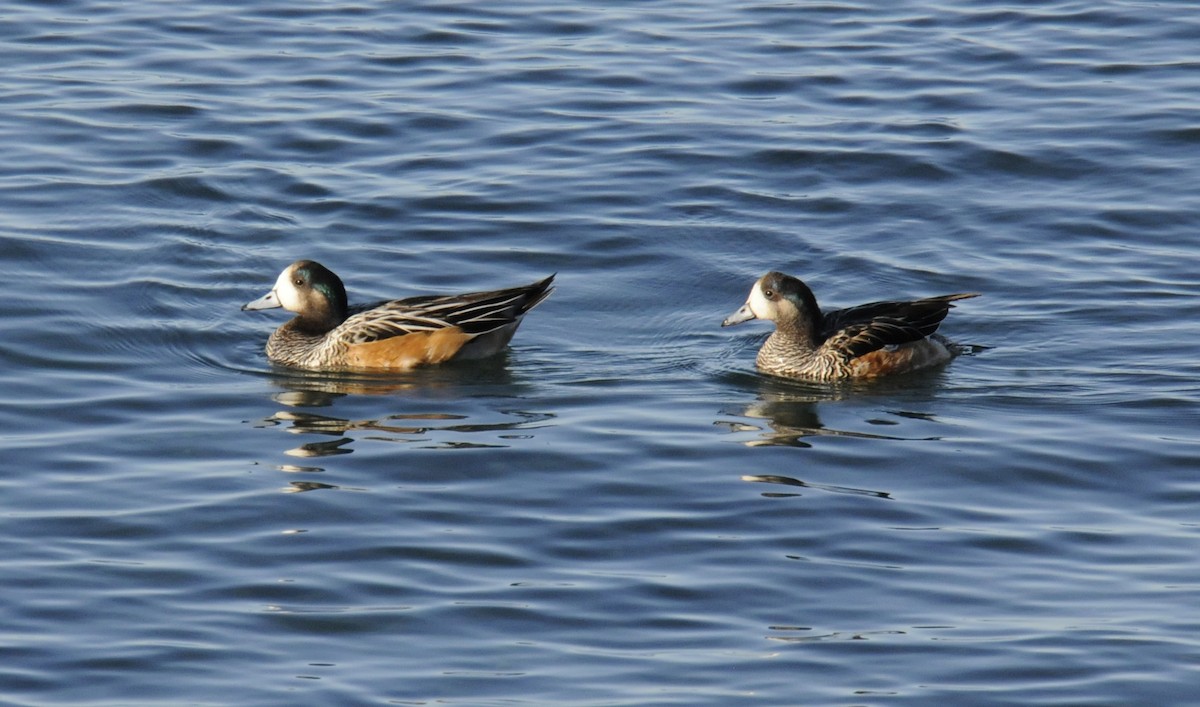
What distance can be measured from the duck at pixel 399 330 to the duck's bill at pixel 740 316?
1216 mm

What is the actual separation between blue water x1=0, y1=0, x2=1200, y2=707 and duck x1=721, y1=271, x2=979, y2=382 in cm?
24

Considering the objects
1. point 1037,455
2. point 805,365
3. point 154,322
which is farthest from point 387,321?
point 1037,455

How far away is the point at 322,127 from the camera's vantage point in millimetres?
17922

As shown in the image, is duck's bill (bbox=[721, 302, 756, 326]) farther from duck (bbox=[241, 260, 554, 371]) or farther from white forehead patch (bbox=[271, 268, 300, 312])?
white forehead patch (bbox=[271, 268, 300, 312])

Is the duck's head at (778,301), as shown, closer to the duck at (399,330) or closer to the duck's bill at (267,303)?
the duck at (399,330)

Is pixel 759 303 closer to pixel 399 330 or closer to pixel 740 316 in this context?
pixel 740 316

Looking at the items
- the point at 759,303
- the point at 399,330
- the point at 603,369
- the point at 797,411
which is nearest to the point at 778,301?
the point at 759,303

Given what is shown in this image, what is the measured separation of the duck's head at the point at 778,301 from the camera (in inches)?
500

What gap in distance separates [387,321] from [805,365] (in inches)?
108

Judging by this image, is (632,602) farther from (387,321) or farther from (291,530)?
(387,321)

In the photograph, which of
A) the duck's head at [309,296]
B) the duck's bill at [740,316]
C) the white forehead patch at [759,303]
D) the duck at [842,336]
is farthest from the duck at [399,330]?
the duck at [842,336]

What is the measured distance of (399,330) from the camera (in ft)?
41.6

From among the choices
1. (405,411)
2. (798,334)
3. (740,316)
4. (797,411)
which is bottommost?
(797,411)

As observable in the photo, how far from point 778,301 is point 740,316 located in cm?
28
